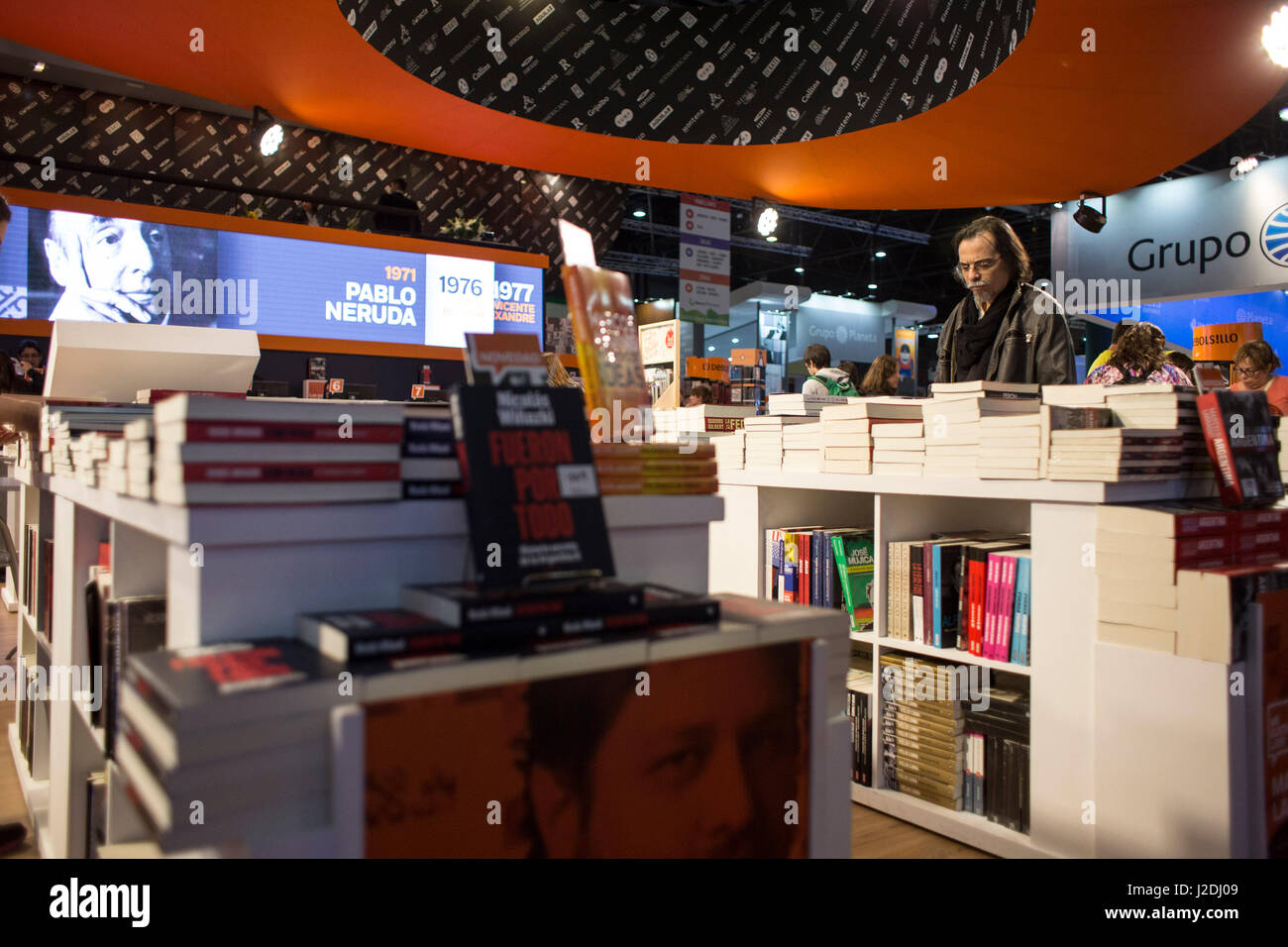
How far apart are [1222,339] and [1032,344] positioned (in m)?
5.63

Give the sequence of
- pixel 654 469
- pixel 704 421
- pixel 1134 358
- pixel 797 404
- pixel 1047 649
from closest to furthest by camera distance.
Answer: pixel 654 469 → pixel 1047 649 → pixel 797 404 → pixel 1134 358 → pixel 704 421

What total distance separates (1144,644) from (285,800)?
77.0 inches

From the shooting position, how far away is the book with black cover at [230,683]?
0.89 m

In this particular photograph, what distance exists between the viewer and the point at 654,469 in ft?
4.97

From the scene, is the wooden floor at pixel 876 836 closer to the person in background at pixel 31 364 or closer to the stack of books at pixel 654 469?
the stack of books at pixel 654 469

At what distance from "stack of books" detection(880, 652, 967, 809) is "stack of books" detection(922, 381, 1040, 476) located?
25.5 inches

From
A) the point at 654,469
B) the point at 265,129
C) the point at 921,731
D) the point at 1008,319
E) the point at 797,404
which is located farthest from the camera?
the point at 265,129

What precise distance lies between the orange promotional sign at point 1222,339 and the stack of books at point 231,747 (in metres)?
7.88

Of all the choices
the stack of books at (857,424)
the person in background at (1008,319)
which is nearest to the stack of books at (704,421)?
the stack of books at (857,424)

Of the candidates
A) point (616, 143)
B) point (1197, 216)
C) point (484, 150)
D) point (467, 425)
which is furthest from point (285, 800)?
point (1197, 216)

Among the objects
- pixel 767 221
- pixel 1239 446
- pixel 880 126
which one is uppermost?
pixel 880 126

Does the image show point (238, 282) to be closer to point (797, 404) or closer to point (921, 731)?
point (797, 404)

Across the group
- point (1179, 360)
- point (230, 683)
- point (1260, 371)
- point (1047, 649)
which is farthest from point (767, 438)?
point (1260, 371)

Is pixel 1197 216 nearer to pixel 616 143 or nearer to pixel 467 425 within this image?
pixel 616 143
